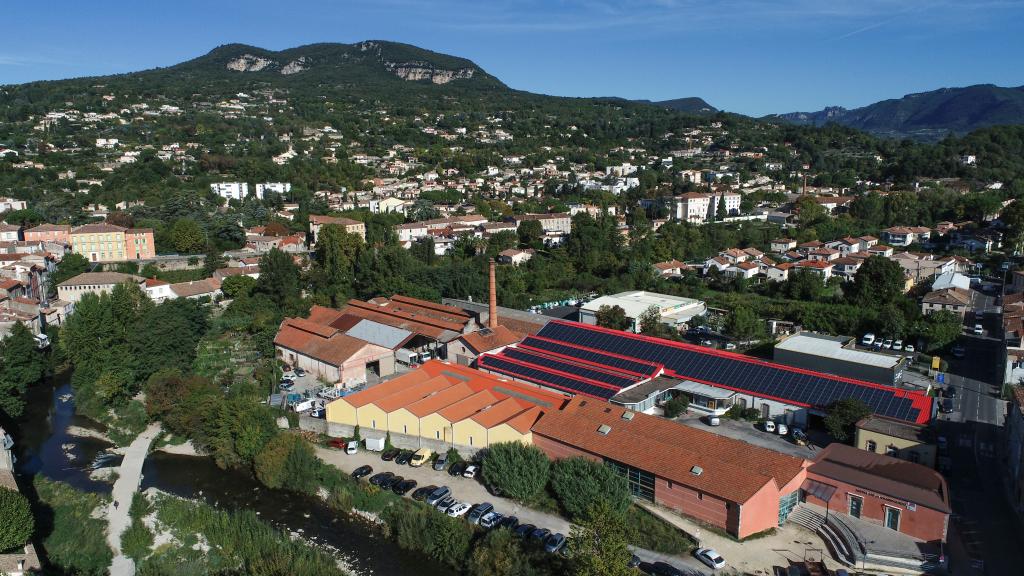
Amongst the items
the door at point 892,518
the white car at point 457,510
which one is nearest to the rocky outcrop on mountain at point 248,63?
the white car at point 457,510

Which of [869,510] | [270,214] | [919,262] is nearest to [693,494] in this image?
[869,510]

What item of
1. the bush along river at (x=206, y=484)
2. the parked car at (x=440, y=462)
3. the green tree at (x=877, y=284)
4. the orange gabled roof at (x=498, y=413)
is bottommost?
the bush along river at (x=206, y=484)

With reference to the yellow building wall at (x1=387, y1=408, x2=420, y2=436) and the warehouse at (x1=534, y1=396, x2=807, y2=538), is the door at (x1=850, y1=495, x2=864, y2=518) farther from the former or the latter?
the yellow building wall at (x1=387, y1=408, x2=420, y2=436)

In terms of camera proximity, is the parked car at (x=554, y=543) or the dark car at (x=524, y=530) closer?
the parked car at (x=554, y=543)

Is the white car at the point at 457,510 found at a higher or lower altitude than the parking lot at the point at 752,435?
lower

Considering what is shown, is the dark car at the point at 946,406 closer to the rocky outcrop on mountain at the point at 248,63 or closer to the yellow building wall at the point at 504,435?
the yellow building wall at the point at 504,435

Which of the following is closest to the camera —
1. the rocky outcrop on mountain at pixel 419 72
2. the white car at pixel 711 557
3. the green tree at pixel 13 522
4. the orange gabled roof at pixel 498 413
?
the green tree at pixel 13 522

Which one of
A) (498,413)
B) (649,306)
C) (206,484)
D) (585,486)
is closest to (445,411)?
(498,413)

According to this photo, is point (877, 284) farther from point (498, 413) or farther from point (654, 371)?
point (498, 413)
